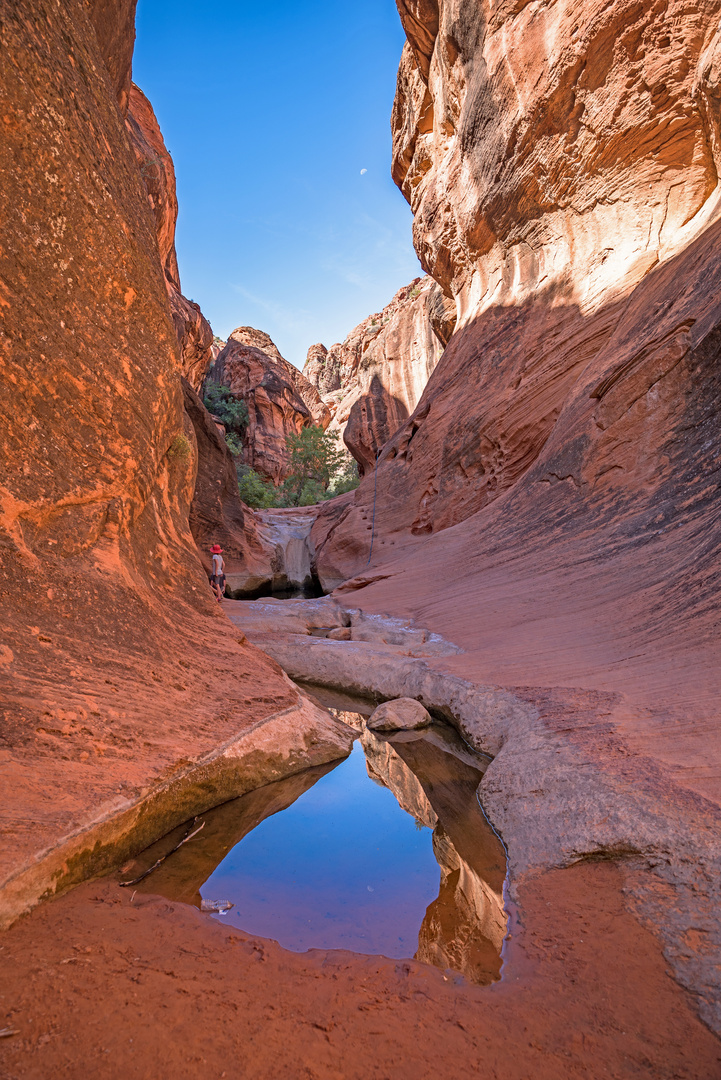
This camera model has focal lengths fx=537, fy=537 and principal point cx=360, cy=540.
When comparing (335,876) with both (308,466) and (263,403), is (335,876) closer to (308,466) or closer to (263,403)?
(308,466)

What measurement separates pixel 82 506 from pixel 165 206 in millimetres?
21189

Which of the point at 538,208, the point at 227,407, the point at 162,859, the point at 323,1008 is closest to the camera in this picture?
the point at 323,1008

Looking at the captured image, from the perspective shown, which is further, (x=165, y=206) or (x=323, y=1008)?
(x=165, y=206)

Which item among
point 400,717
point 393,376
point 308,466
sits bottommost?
point 400,717

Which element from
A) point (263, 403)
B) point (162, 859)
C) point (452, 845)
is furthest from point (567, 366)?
point (263, 403)

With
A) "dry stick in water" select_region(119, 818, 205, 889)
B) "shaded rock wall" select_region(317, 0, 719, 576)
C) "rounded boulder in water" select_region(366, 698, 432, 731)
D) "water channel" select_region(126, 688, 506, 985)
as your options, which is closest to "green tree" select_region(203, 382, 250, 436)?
"shaded rock wall" select_region(317, 0, 719, 576)

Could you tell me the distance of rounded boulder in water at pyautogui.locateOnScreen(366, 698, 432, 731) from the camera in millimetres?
5617

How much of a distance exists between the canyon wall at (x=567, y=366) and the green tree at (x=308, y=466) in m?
17.2

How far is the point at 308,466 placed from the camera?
36719 mm

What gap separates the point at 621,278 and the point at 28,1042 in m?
14.4

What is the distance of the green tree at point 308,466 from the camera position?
36.0 metres

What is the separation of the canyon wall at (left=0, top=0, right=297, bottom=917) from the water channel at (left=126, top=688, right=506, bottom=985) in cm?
49

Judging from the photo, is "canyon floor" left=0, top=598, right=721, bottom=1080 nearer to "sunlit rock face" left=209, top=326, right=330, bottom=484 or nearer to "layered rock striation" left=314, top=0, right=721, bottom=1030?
"layered rock striation" left=314, top=0, right=721, bottom=1030

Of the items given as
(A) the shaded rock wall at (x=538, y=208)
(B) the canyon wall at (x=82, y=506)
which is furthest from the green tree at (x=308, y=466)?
(B) the canyon wall at (x=82, y=506)
